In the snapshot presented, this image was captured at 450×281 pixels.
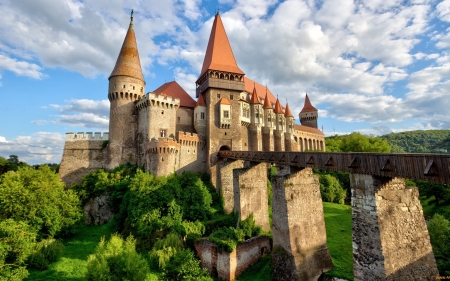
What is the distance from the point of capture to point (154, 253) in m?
17.5

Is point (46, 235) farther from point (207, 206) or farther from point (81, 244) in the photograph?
point (207, 206)

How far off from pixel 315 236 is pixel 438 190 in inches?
948

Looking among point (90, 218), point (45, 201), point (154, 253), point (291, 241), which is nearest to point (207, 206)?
point (154, 253)

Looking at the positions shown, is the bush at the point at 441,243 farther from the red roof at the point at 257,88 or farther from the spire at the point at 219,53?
the red roof at the point at 257,88

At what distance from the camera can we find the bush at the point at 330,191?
34.4 metres

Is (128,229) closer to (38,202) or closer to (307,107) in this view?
(38,202)

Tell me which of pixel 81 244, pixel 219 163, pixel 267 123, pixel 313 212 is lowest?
pixel 81 244

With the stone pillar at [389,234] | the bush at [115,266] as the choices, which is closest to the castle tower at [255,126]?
the bush at [115,266]

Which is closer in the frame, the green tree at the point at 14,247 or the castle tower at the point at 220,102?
the green tree at the point at 14,247

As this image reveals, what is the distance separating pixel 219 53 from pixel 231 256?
25.7 m

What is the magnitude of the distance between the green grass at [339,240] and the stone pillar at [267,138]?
10.8 metres

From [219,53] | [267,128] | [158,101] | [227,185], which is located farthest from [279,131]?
[158,101]

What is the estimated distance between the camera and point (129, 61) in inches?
1157

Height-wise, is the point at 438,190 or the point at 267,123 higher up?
the point at 267,123
